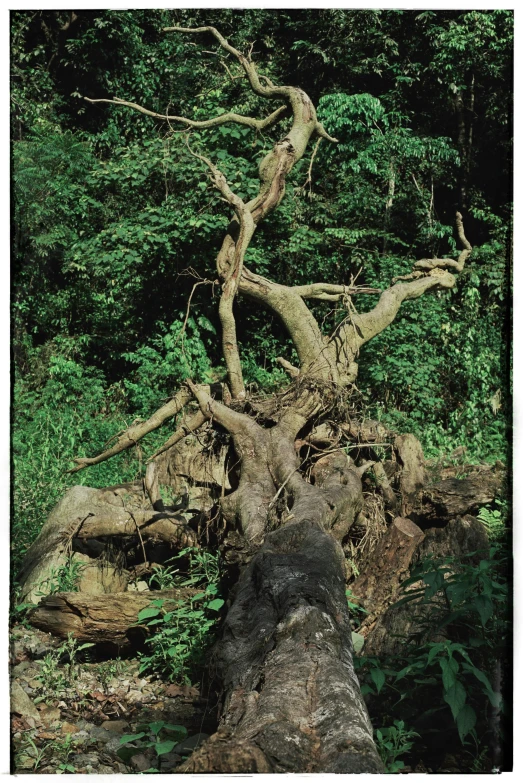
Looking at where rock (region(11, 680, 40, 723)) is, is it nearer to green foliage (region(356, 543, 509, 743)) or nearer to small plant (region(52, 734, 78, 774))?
small plant (region(52, 734, 78, 774))

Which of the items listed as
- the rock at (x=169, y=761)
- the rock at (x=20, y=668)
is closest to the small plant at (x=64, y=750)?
the rock at (x=169, y=761)

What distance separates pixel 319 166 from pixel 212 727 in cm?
863

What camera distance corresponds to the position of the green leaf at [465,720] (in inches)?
104

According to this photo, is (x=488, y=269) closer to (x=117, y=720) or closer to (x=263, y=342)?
(x=263, y=342)

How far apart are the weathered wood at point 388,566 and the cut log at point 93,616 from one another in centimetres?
118

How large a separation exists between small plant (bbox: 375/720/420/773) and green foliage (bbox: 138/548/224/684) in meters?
1.23

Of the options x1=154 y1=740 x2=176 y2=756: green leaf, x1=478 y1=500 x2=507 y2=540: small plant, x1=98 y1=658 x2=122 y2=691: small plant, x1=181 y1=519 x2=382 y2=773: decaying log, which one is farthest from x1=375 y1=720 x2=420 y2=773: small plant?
x1=478 y1=500 x2=507 y2=540: small plant

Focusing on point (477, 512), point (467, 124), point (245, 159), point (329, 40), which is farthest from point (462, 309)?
point (477, 512)

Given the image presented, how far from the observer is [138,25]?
1018 centimetres

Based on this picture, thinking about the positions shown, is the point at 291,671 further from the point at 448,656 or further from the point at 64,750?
the point at 64,750

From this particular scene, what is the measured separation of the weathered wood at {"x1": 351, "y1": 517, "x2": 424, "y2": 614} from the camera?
4602 millimetres

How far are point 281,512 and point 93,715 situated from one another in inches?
54.1

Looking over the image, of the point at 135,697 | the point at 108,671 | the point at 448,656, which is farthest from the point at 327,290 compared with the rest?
the point at 448,656

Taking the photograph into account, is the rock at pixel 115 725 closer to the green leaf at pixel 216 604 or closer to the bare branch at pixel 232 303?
the green leaf at pixel 216 604
